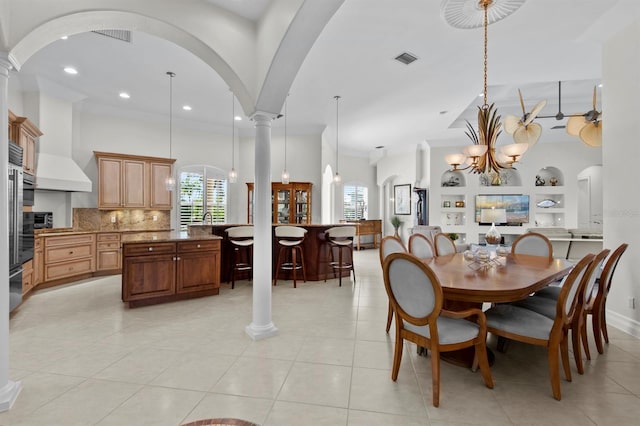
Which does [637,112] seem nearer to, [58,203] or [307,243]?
[307,243]

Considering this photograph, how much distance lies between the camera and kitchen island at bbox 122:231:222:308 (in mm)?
3840

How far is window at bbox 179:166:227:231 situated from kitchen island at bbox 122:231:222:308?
3.05 meters

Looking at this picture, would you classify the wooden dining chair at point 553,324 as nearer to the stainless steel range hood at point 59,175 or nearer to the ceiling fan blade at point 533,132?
the ceiling fan blade at point 533,132

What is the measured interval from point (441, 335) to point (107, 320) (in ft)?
11.8

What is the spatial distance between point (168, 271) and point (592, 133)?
588 centimetres

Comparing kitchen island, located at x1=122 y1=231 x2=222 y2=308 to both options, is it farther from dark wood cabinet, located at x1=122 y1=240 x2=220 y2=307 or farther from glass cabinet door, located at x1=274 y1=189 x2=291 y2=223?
glass cabinet door, located at x1=274 y1=189 x2=291 y2=223

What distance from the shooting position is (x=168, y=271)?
4.08 m

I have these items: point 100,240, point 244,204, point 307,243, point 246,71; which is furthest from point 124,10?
point 244,204

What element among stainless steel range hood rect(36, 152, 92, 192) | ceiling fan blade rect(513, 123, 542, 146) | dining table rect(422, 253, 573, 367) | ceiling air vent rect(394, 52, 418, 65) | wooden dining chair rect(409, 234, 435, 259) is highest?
ceiling air vent rect(394, 52, 418, 65)

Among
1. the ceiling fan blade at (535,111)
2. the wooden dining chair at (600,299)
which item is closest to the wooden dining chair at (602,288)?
the wooden dining chair at (600,299)

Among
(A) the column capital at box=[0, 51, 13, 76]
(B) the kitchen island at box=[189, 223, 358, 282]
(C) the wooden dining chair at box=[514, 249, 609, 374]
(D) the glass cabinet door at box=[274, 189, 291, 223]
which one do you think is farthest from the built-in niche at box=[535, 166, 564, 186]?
(A) the column capital at box=[0, 51, 13, 76]

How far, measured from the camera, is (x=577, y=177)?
855 cm

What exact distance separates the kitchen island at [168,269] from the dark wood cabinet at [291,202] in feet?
9.65

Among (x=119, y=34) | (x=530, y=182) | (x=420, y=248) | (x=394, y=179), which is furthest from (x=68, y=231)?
(x=530, y=182)
